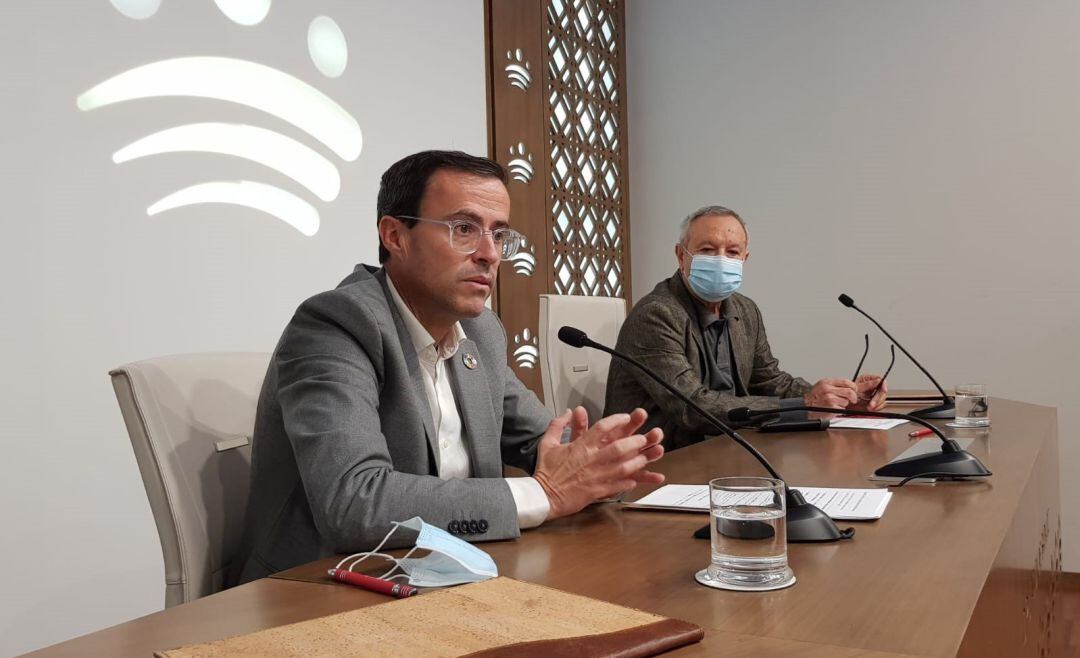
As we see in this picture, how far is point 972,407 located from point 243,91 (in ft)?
7.01

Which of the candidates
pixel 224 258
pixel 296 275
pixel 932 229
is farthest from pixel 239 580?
pixel 932 229

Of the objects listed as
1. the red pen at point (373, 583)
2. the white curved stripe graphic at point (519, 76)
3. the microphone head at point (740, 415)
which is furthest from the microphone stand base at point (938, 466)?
the white curved stripe graphic at point (519, 76)

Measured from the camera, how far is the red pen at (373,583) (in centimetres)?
94

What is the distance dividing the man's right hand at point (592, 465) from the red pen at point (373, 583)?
0.34 metres

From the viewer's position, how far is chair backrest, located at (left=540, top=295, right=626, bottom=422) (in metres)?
2.52

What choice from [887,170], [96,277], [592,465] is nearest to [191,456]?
[592,465]

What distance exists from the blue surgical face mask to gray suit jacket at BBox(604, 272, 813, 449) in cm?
6

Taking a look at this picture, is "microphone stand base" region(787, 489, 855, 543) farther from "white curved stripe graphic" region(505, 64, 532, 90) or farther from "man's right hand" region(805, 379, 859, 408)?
"white curved stripe graphic" region(505, 64, 532, 90)

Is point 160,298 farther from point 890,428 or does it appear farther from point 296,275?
point 890,428

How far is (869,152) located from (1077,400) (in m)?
1.45

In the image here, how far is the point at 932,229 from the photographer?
4254 millimetres

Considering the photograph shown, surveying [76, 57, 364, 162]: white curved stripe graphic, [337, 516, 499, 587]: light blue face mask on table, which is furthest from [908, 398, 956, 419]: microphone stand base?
[76, 57, 364, 162]: white curved stripe graphic

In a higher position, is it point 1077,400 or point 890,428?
point 890,428

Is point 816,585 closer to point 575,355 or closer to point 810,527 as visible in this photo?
point 810,527
